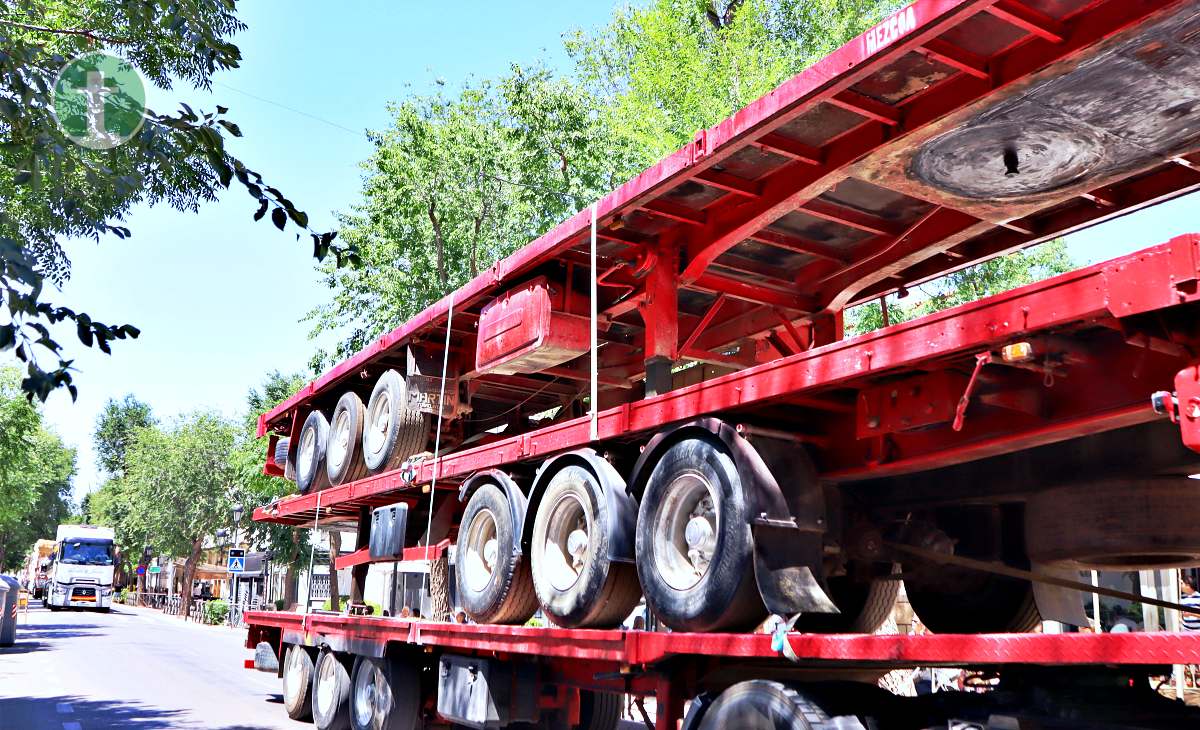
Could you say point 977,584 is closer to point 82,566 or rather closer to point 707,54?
point 707,54

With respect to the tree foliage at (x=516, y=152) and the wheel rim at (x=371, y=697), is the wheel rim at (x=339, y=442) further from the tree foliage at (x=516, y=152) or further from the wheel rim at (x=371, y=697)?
the tree foliage at (x=516, y=152)

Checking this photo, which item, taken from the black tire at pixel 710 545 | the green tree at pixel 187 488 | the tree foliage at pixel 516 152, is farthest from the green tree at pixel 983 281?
the green tree at pixel 187 488

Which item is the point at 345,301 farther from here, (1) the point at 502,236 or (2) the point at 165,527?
(2) the point at 165,527

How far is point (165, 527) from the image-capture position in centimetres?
4550

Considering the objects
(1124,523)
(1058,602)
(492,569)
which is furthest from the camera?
(492,569)

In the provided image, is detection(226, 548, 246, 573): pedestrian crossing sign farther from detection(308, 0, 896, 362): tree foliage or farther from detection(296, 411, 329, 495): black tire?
detection(296, 411, 329, 495): black tire

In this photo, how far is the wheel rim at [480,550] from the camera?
708 cm

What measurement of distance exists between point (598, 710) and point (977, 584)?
3.97 metres

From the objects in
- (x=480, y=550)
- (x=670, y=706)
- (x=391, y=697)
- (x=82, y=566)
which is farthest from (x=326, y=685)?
(x=82, y=566)

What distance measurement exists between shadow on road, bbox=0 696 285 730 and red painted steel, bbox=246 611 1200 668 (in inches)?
181

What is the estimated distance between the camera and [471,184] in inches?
830

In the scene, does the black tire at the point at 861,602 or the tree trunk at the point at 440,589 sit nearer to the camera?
the black tire at the point at 861,602

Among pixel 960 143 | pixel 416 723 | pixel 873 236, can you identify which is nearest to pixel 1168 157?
pixel 960 143

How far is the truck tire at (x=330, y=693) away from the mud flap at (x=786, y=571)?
6.10 meters
